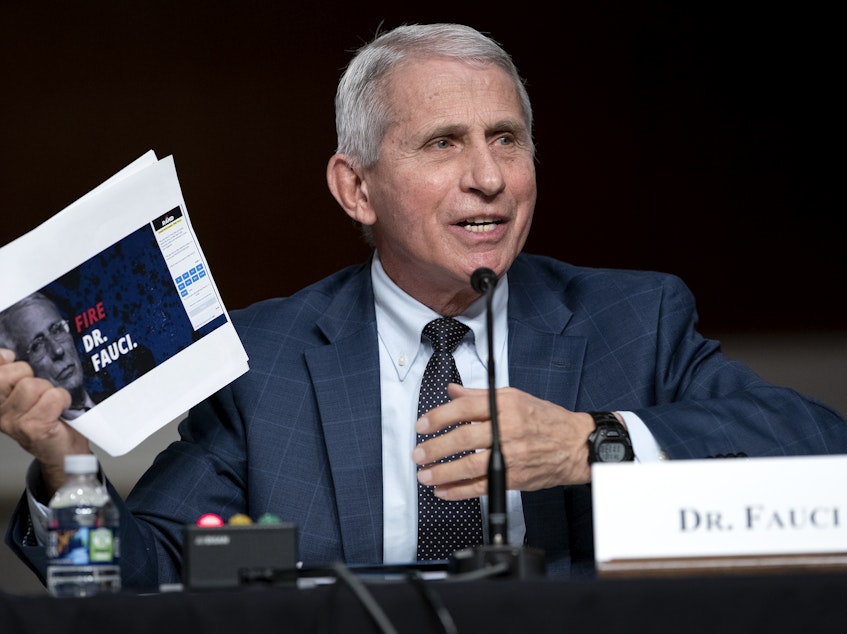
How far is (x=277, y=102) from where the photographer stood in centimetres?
326

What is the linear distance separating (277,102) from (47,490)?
1.75m

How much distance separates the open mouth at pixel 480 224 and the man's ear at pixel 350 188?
0.26 m

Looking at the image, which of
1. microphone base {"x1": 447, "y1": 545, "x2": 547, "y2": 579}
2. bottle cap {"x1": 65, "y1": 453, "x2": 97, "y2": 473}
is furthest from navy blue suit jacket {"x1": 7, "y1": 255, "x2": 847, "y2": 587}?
microphone base {"x1": 447, "y1": 545, "x2": 547, "y2": 579}

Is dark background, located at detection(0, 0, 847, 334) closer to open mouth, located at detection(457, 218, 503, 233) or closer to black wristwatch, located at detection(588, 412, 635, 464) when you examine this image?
open mouth, located at detection(457, 218, 503, 233)

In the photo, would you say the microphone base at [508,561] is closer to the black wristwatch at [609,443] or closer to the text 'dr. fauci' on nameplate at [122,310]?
the black wristwatch at [609,443]

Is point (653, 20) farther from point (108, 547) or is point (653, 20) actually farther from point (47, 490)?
point (108, 547)

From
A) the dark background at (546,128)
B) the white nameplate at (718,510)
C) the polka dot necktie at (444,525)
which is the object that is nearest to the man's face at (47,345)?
the polka dot necktie at (444,525)

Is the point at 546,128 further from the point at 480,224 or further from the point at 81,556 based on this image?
the point at 81,556

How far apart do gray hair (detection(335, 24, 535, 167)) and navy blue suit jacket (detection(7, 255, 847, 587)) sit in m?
0.30

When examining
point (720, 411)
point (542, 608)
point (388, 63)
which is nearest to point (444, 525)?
point (720, 411)

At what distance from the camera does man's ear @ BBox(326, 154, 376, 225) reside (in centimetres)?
231

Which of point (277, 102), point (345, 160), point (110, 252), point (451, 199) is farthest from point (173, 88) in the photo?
point (110, 252)

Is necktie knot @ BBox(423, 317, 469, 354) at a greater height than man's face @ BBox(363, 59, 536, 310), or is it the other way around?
man's face @ BBox(363, 59, 536, 310)

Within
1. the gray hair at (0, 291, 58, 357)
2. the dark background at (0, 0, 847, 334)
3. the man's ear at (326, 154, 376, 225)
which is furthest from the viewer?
the dark background at (0, 0, 847, 334)
